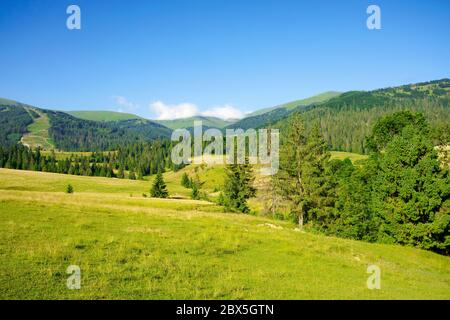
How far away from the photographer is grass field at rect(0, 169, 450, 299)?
13.9 m

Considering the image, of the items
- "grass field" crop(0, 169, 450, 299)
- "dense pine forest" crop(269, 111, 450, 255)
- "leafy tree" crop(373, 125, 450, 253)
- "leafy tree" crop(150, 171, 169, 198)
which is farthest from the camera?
"leafy tree" crop(150, 171, 169, 198)

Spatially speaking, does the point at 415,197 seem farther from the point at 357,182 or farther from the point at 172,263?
the point at 172,263

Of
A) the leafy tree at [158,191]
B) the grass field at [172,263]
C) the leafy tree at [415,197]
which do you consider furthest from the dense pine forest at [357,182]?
the leafy tree at [158,191]

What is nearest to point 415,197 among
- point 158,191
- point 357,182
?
point 357,182

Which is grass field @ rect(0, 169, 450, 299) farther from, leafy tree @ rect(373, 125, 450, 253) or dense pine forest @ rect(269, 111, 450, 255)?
dense pine forest @ rect(269, 111, 450, 255)

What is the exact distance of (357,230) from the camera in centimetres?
5706

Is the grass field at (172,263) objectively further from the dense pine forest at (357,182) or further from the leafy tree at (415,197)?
the dense pine forest at (357,182)

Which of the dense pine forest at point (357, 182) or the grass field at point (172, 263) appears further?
the dense pine forest at point (357, 182)

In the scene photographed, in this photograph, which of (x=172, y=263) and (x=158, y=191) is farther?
(x=158, y=191)

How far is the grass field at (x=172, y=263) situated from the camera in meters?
13.9

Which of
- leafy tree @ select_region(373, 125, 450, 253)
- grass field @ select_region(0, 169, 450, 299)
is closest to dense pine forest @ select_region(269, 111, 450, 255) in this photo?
leafy tree @ select_region(373, 125, 450, 253)

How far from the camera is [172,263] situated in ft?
58.6

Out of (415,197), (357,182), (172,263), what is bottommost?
(172,263)
